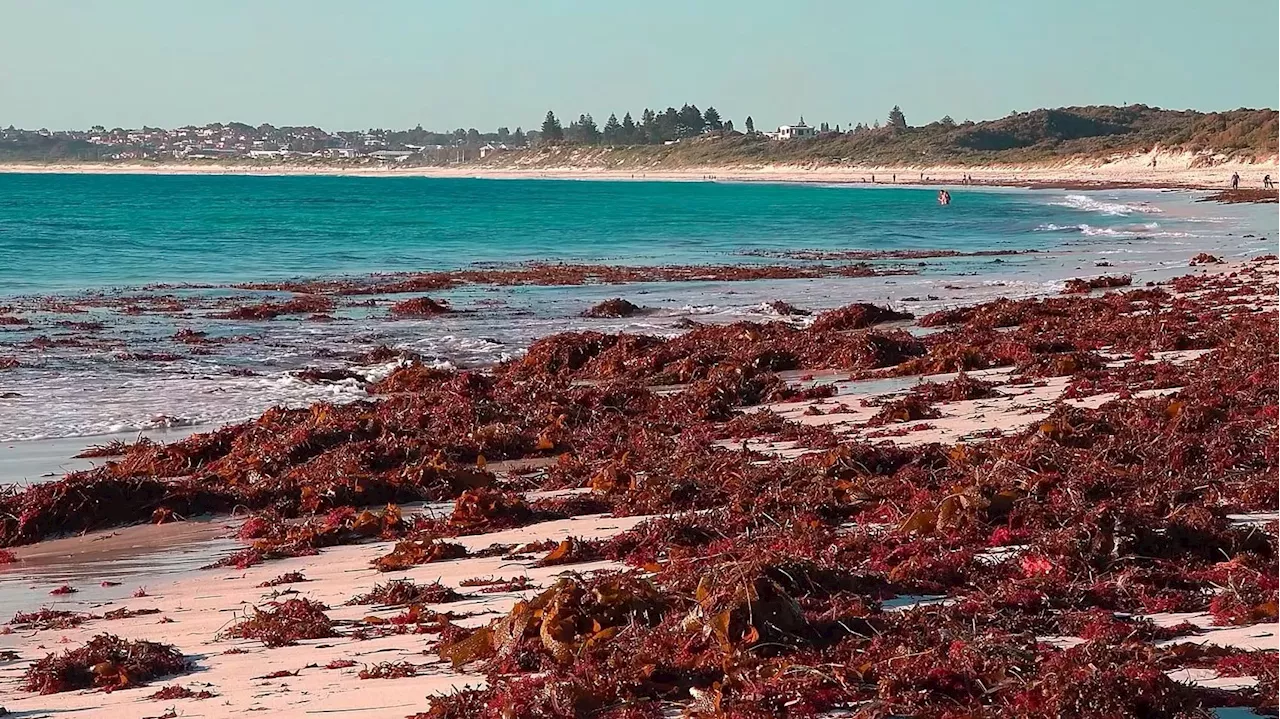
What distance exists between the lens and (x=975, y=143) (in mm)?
150625

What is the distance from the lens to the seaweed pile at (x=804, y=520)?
449cm

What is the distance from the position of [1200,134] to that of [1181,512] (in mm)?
100627

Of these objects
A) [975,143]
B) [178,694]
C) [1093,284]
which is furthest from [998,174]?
[178,694]

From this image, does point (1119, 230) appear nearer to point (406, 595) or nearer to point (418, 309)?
point (418, 309)

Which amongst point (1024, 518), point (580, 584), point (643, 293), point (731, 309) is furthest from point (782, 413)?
point (643, 293)

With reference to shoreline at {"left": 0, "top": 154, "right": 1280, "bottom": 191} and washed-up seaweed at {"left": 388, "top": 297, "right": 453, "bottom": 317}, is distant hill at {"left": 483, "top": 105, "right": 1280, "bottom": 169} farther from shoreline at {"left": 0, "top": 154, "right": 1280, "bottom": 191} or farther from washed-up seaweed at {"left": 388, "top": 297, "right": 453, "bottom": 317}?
washed-up seaweed at {"left": 388, "top": 297, "right": 453, "bottom": 317}

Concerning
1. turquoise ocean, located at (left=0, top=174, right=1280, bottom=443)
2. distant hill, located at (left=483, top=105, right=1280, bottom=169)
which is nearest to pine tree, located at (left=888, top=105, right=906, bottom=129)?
distant hill, located at (left=483, top=105, right=1280, bottom=169)

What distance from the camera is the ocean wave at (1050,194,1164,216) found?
180 ft

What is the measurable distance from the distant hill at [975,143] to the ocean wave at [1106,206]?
27.7 m

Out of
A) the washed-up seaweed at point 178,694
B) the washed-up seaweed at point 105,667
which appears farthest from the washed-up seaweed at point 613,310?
the washed-up seaweed at point 178,694

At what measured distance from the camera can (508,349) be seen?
57.3ft

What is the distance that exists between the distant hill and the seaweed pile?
3553 inches

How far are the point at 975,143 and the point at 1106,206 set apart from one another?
9212 centimetres

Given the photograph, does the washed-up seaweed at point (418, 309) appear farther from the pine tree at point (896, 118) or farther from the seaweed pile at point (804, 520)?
the pine tree at point (896, 118)
